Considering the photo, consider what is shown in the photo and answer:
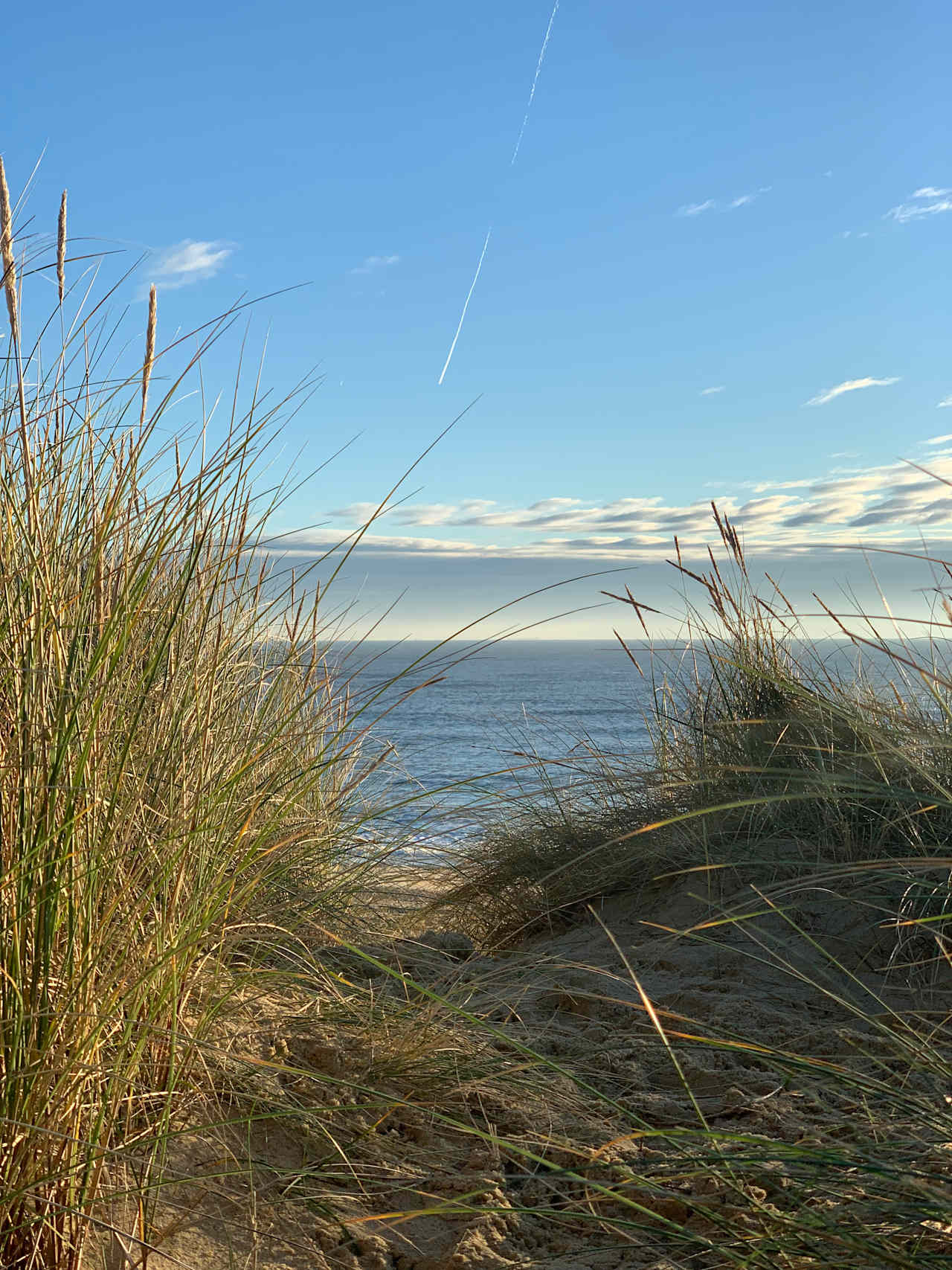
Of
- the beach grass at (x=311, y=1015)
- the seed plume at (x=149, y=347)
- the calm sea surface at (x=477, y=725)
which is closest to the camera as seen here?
the beach grass at (x=311, y=1015)

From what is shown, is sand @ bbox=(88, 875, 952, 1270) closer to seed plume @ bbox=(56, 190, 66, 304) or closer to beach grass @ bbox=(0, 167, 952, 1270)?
beach grass @ bbox=(0, 167, 952, 1270)

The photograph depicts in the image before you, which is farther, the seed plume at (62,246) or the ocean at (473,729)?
the ocean at (473,729)

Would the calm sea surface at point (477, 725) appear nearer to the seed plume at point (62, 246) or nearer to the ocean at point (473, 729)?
the ocean at point (473, 729)

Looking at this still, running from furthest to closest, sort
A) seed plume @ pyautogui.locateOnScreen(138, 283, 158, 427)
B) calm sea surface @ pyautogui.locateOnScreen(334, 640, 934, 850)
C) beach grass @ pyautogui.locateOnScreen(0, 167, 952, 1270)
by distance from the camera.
Result: calm sea surface @ pyautogui.locateOnScreen(334, 640, 934, 850) < seed plume @ pyautogui.locateOnScreen(138, 283, 158, 427) < beach grass @ pyautogui.locateOnScreen(0, 167, 952, 1270)

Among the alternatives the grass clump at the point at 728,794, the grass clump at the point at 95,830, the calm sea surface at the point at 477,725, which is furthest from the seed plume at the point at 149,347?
the grass clump at the point at 728,794

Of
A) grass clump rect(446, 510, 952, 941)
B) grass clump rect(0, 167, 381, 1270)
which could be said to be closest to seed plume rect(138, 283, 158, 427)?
grass clump rect(0, 167, 381, 1270)

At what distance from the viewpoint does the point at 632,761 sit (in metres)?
3.95

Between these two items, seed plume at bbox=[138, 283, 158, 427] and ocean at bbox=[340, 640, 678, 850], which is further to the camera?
ocean at bbox=[340, 640, 678, 850]

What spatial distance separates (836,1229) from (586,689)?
103 ft

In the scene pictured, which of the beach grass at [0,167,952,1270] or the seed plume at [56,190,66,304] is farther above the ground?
the seed plume at [56,190,66,304]

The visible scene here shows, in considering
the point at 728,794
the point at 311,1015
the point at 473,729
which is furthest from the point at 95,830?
the point at 473,729

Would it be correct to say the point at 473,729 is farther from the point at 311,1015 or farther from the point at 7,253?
the point at 7,253

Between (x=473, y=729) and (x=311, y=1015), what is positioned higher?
(x=311, y=1015)

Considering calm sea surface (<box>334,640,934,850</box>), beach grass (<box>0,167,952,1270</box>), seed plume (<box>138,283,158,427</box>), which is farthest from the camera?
calm sea surface (<box>334,640,934,850</box>)
